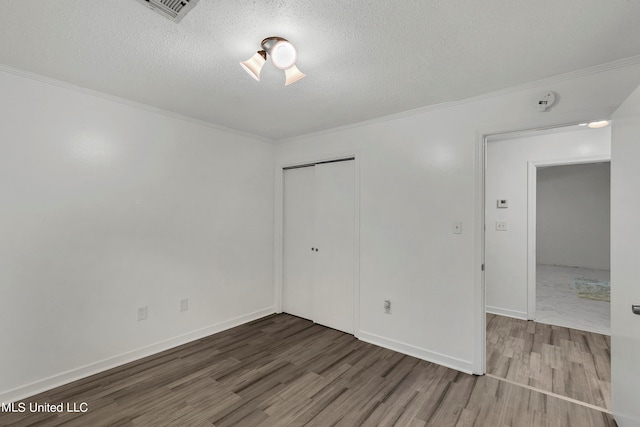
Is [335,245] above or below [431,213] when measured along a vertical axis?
below

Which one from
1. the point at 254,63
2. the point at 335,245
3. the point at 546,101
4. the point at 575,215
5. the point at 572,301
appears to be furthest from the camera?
the point at 575,215

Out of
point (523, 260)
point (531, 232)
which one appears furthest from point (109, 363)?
point (531, 232)

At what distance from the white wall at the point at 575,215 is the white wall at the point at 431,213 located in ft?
22.8

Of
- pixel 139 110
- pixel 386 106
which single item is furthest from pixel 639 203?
pixel 139 110

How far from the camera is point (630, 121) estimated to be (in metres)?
1.64

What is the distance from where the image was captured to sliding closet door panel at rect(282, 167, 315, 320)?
383cm

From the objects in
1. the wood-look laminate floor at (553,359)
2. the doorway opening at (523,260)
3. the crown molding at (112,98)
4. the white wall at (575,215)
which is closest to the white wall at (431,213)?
the wood-look laminate floor at (553,359)

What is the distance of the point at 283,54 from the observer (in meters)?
1.70

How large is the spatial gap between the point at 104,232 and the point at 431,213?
3.00 m

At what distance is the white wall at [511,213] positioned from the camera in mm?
3748

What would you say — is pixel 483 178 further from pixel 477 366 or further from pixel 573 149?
pixel 573 149

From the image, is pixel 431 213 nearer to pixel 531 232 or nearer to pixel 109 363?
pixel 531 232

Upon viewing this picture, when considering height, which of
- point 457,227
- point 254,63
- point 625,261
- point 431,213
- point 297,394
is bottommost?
point 297,394

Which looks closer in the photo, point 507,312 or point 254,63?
point 254,63
